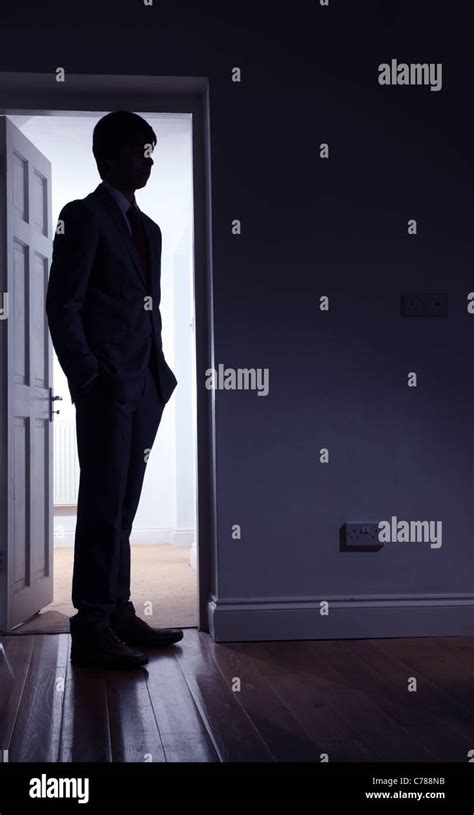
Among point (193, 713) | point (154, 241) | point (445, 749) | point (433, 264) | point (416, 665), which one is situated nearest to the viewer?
point (445, 749)

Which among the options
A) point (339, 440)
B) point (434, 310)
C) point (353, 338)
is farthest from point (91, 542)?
point (434, 310)

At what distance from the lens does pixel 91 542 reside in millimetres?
2914

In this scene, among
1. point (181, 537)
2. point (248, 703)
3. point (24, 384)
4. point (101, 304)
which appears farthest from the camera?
point (181, 537)

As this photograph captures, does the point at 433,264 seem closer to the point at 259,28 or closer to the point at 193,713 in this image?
the point at 259,28

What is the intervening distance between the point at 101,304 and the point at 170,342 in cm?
416

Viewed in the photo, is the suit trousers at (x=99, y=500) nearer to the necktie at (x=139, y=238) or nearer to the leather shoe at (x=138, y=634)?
the leather shoe at (x=138, y=634)

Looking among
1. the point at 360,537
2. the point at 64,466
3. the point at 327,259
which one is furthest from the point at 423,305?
the point at 64,466

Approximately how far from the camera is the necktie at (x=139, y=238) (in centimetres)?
311

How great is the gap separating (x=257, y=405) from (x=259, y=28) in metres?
1.38

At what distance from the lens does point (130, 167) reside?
3.05 metres

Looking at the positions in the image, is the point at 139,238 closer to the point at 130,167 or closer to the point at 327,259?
the point at 130,167

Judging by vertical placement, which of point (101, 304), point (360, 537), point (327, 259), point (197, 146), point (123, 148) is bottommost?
point (360, 537)

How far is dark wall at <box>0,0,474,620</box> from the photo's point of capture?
3.29m

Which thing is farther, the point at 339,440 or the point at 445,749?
the point at 339,440
